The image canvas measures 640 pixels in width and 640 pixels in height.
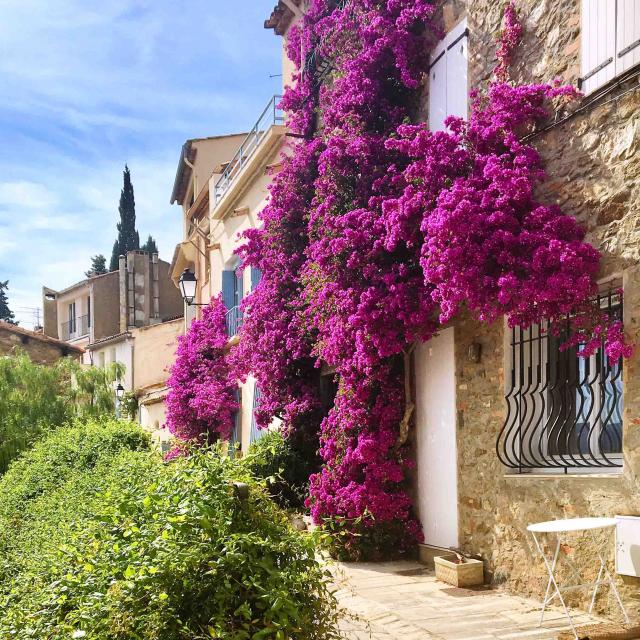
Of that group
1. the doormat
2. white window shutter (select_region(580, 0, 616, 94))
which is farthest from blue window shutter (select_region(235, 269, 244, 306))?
the doormat

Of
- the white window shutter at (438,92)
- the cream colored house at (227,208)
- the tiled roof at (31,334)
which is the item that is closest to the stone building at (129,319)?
the tiled roof at (31,334)

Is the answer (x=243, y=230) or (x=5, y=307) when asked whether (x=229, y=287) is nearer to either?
(x=243, y=230)

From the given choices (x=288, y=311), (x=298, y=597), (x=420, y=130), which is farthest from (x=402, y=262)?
(x=298, y=597)

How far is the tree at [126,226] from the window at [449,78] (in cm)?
4013

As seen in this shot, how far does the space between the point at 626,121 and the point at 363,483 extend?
5.00m

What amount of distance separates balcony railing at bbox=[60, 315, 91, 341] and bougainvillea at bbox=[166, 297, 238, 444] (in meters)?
24.6

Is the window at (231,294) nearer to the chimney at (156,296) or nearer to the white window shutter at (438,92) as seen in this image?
the white window shutter at (438,92)

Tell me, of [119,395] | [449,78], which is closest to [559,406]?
[449,78]

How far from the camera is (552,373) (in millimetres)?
7078

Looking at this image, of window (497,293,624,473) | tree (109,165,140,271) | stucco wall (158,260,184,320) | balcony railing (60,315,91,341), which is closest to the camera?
window (497,293,624,473)

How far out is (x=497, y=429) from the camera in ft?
25.2

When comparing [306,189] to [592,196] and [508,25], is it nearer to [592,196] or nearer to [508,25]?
[508,25]

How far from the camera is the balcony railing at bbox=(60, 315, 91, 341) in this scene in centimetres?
4219

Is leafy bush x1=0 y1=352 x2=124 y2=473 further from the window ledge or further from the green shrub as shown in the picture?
the window ledge
